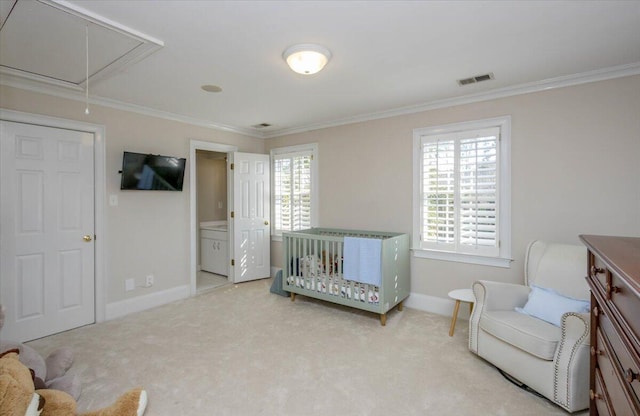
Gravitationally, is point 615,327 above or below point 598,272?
below

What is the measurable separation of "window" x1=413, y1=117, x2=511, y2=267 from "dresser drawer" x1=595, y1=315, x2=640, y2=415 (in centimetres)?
172

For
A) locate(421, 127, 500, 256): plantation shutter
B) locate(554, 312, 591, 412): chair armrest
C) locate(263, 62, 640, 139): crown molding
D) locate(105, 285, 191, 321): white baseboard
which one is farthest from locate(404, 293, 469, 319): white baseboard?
locate(105, 285, 191, 321): white baseboard

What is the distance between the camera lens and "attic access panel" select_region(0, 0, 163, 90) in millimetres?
1782

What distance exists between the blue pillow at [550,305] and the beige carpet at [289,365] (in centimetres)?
53

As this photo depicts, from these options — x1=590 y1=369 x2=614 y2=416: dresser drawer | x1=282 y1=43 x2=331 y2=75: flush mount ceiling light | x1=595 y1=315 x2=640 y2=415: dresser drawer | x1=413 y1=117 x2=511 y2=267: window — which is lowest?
x1=590 y1=369 x2=614 y2=416: dresser drawer

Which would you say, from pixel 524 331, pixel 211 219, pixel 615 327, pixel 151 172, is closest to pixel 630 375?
pixel 615 327

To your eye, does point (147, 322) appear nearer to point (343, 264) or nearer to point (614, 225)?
point (343, 264)

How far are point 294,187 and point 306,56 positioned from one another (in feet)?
8.91

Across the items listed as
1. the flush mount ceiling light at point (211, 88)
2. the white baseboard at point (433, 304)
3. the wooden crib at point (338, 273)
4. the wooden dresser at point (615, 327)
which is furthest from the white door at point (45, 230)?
the wooden dresser at point (615, 327)

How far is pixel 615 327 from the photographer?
112 cm

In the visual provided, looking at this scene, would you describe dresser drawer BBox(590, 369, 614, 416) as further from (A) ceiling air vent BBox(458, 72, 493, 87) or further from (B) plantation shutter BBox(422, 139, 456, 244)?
(A) ceiling air vent BBox(458, 72, 493, 87)

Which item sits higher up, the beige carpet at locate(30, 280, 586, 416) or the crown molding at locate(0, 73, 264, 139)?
the crown molding at locate(0, 73, 264, 139)

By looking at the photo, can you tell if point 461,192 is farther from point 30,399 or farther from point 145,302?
point 145,302

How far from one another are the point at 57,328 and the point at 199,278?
2035 millimetres
